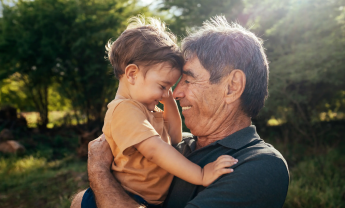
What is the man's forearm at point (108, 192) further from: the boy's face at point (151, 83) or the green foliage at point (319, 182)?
the green foliage at point (319, 182)

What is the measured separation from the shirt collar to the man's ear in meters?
0.24

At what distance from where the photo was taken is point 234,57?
193cm

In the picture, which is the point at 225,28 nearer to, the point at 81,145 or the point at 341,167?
A: the point at 341,167

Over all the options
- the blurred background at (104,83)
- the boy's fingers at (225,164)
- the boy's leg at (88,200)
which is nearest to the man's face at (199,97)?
the boy's fingers at (225,164)

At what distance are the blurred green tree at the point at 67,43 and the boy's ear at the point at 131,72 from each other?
6.75 m

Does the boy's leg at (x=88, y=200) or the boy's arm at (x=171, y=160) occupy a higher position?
the boy's arm at (x=171, y=160)

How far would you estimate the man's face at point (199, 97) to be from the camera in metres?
2.02

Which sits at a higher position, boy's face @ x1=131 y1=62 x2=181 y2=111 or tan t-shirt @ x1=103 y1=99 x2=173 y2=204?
boy's face @ x1=131 y1=62 x2=181 y2=111

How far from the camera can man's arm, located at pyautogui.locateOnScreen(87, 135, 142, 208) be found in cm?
174

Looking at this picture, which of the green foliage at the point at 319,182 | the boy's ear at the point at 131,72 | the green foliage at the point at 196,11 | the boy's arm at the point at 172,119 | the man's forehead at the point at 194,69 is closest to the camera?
the boy's ear at the point at 131,72

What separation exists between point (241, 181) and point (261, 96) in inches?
31.1

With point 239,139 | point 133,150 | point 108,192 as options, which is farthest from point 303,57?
point 108,192

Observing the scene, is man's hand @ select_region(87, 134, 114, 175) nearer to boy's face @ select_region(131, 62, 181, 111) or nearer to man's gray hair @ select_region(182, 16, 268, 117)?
boy's face @ select_region(131, 62, 181, 111)

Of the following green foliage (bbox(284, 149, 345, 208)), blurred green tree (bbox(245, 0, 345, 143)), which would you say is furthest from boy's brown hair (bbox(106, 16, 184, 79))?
blurred green tree (bbox(245, 0, 345, 143))
